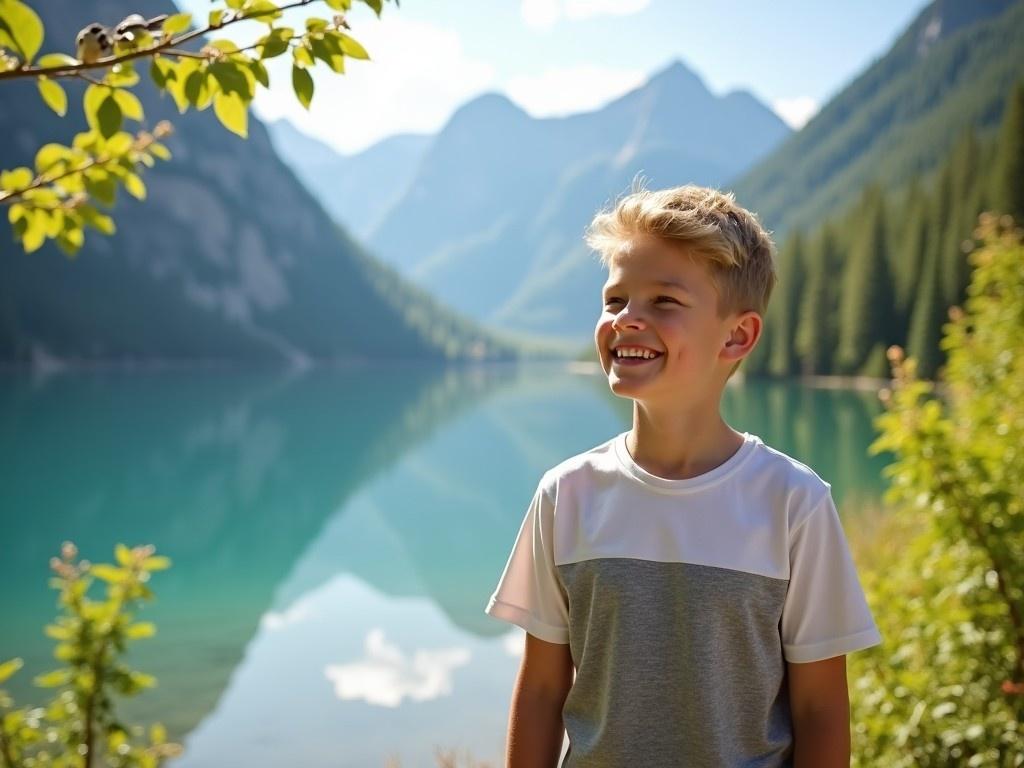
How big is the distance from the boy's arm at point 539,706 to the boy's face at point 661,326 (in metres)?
0.50

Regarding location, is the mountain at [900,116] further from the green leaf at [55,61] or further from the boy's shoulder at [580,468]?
the green leaf at [55,61]

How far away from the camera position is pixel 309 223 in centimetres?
12250

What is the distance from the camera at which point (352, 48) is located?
148cm

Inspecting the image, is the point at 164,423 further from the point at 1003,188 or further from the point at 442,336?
the point at 442,336

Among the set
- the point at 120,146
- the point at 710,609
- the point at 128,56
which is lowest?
the point at 710,609

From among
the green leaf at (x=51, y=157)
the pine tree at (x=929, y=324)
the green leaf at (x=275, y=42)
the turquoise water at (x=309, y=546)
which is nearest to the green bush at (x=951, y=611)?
the green leaf at (x=275, y=42)

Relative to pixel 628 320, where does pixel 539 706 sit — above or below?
below

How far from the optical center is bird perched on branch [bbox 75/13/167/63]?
4.26 feet

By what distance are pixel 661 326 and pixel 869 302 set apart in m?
49.1

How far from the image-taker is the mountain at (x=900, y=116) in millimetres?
114562

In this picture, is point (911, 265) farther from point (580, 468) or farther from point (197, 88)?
point (197, 88)

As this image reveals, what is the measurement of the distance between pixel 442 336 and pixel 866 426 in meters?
104

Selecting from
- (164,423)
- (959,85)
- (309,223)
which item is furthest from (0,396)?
(959,85)

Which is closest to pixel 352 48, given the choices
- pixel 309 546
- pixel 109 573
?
pixel 109 573
